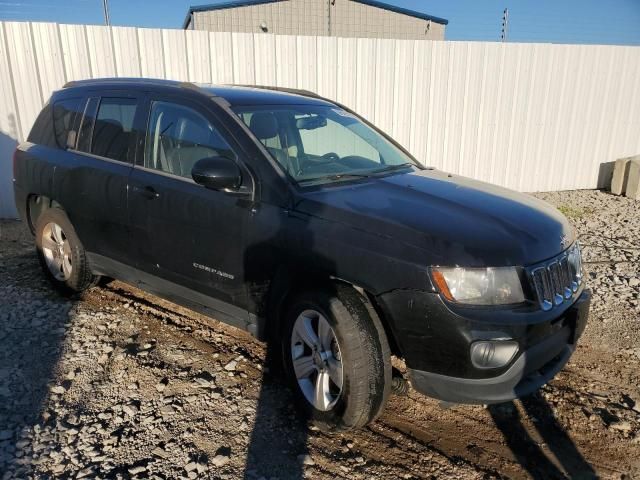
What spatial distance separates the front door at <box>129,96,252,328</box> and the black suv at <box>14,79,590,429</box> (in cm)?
1

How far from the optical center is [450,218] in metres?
2.75

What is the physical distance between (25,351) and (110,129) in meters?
1.77

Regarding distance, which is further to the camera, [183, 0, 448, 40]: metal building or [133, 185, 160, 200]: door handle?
[183, 0, 448, 40]: metal building

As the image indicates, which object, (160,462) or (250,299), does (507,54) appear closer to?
(250,299)

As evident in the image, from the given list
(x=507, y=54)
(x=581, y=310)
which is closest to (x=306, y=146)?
(x=581, y=310)

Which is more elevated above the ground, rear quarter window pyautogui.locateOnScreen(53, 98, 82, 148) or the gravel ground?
rear quarter window pyautogui.locateOnScreen(53, 98, 82, 148)

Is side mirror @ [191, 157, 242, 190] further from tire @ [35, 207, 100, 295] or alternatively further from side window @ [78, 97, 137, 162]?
tire @ [35, 207, 100, 295]

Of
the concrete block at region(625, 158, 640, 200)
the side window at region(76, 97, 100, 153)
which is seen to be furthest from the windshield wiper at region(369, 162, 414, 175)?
the concrete block at region(625, 158, 640, 200)

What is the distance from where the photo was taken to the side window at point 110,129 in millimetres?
3893

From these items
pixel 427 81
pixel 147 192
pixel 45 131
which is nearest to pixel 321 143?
pixel 147 192

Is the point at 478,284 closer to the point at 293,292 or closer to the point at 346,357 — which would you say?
the point at 346,357

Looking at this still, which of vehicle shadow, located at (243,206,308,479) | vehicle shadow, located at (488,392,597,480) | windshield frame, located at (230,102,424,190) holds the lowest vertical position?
vehicle shadow, located at (488,392,597,480)

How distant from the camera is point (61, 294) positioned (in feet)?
15.1

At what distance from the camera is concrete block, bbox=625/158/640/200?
9449 mm
